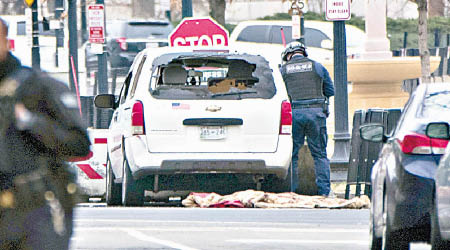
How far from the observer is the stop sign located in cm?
2089

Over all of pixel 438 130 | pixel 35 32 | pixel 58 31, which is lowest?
Result: pixel 58 31

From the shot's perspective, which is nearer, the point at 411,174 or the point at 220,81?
the point at 411,174

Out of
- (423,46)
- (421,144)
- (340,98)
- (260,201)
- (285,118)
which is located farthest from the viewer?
(423,46)

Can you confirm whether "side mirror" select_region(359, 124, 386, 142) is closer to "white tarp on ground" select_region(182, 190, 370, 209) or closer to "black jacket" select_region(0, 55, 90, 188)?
"black jacket" select_region(0, 55, 90, 188)

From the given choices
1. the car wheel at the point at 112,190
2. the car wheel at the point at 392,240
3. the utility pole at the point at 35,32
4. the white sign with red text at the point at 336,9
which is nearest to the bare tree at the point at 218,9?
the utility pole at the point at 35,32

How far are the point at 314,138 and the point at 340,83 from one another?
451 cm

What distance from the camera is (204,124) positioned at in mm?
13852

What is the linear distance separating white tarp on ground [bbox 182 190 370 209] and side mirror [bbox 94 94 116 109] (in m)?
1.33

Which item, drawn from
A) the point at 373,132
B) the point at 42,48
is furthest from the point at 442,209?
the point at 42,48

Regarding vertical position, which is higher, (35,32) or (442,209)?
(35,32)

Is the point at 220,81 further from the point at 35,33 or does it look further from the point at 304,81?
the point at 35,33

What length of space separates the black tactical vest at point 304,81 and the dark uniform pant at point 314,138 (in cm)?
17

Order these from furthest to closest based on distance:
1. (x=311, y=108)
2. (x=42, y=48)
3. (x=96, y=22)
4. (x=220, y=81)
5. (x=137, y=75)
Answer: (x=42, y=48), (x=96, y=22), (x=311, y=108), (x=137, y=75), (x=220, y=81)

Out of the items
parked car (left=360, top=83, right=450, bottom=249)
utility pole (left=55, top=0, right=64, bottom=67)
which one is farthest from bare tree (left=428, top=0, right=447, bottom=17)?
parked car (left=360, top=83, right=450, bottom=249)
